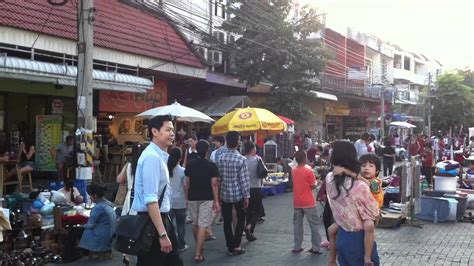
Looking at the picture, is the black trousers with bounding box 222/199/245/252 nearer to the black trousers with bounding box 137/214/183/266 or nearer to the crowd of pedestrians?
the crowd of pedestrians

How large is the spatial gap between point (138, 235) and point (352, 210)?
175 centimetres

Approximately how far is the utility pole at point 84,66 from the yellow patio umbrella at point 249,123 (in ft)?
18.0

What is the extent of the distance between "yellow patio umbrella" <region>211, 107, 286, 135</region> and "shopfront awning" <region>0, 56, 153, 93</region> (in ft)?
8.26

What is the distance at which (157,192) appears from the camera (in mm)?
4508

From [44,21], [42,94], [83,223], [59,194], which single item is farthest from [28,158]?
[83,223]

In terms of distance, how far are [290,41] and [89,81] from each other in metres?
13.4

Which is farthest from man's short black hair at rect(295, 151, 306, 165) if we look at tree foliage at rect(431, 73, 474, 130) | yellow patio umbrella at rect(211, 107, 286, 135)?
tree foliage at rect(431, 73, 474, 130)

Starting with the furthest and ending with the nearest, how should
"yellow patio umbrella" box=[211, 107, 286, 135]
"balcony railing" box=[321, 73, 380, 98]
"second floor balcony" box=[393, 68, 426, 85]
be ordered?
"second floor balcony" box=[393, 68, 426, 85], "balcony railing" box=[321, 73, 380, 98], "yellow patio umbrella" box=[211, 107, 286, 135]

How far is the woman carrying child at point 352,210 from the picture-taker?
450 cm

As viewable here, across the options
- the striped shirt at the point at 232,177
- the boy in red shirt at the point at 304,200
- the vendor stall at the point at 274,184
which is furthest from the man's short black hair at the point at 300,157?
the vendor stall at the point at 274,184

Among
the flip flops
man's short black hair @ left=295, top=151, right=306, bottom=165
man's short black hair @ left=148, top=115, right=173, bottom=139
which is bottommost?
the flip flops

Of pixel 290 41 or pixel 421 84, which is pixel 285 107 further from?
pixel 421 84

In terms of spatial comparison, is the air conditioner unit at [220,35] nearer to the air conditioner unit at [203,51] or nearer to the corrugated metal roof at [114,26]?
the air conditioner unit at [203,51]

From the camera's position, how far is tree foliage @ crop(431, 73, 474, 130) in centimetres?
4131
